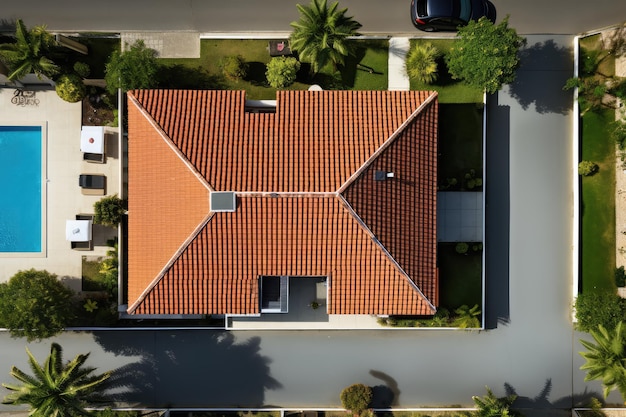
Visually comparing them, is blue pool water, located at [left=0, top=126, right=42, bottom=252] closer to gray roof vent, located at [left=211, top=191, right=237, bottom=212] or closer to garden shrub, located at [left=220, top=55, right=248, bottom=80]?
garden shrub, located at [left=220, top=55, right=248, bottom=80]

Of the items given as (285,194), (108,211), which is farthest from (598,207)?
(108,211)

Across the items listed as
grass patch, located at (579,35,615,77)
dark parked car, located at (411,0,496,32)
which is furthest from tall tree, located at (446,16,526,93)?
grass patch, located at (579,35,615,77)

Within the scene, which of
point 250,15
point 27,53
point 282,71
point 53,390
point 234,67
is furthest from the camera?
point 250,15

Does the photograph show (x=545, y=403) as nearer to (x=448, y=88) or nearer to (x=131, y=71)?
(x=448, y=88)

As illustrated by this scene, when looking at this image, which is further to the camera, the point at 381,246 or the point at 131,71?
the point at 131,71

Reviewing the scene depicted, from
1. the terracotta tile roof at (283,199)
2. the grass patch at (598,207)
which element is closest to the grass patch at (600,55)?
the grass patch at (598,207)

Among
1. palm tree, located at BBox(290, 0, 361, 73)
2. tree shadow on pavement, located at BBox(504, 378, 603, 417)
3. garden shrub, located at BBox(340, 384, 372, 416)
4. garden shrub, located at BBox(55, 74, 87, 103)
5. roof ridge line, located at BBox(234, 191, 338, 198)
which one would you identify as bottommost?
tree shadow on pavement, located at BBox(504, 378, 603, 417)

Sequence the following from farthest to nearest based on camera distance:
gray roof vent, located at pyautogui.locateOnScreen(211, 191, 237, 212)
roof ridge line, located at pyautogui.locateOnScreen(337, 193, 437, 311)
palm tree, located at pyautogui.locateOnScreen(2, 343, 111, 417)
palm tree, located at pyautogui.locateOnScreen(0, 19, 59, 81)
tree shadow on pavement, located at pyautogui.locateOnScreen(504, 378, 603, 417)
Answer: tree shadow on pavement, located at pyautogui.locateOnScreen(504, 378, 603, 417)
palm tree, located at pyautogui.locateOnScreen(0, 19, 59, 81)
palm tree, located at pyautogui.locateOnScreen(2, 343, 111, 417)
roof ridge line, located at pyautogui.locateOnScreen(337, 193, 437, 311)
gray roof vent, located at pyautogui.locateOnScreen(211, 191, 237, 212)

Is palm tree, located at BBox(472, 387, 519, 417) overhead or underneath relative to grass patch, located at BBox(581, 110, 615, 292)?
underneath
